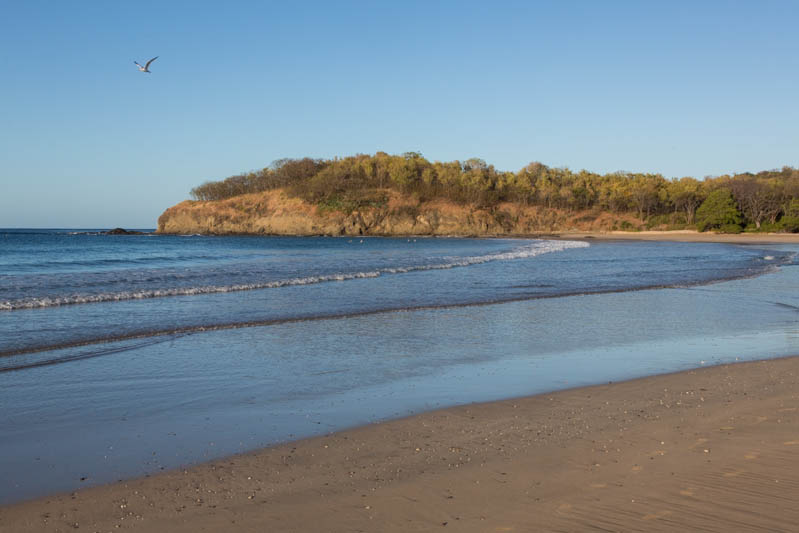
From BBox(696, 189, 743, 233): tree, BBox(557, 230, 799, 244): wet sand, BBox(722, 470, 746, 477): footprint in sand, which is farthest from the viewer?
BBox(696, 189, 743, 233): tree

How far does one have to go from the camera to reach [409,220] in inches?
4451

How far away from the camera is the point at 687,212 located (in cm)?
10156

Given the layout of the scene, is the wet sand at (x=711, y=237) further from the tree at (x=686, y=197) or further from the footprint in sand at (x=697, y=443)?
the footprint in sand at (x=697, y=443)

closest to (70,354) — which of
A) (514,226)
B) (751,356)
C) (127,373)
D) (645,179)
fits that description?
(127,373)

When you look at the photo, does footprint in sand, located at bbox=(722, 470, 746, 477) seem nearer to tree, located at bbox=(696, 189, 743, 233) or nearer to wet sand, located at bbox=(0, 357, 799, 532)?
wet sand, located at bbox=(0, 357, 799, 532)

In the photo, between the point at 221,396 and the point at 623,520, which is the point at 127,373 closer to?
the point at 221,396

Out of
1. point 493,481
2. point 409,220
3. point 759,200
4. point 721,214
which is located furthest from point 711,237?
point 493,481

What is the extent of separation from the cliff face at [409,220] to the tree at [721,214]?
74.2ft

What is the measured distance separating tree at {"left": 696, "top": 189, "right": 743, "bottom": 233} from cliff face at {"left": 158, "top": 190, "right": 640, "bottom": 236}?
2261 cm

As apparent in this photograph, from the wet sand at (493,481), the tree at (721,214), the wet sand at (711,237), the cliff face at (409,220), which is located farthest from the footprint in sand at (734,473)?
the cliff face at (409,220)

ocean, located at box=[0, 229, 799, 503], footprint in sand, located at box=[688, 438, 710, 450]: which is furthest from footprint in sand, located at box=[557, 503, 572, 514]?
ocean, located at box=[0, 229, 799, 503]

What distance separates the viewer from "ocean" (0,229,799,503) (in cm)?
575

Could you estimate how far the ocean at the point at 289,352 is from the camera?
18.9ft

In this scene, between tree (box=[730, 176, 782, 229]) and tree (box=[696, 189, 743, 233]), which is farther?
tree (box=[730, 176, 782, 229])
